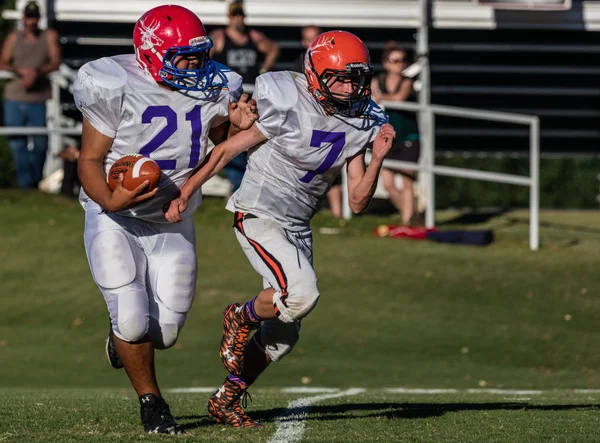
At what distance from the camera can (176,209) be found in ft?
18.2

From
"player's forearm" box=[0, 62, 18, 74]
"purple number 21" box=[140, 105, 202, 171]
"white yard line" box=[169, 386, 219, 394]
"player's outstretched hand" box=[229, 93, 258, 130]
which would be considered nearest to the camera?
"purple number 21" box=[140, 105, 202, 171]

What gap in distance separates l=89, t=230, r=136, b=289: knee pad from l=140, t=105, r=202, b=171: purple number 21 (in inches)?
16.9

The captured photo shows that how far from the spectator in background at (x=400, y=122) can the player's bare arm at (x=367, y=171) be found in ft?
21.9

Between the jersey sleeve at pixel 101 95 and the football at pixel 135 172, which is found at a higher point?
the jersey sleeve at pixel 101 95

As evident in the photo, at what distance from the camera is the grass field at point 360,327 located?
702 centimetres

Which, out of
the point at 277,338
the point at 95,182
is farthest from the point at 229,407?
the point at 95,182

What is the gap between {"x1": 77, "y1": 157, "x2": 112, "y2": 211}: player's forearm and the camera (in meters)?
5.39

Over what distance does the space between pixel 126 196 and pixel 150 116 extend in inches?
17.7

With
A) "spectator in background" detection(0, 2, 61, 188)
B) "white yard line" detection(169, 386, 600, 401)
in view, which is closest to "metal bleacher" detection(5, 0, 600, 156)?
"spectator in background" detection(0, 2, 61, 188)

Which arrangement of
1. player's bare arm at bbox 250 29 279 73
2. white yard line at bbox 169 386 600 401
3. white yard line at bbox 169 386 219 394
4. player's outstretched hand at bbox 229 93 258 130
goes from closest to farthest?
player's outstretched hand at bbox 229 93 258 130 < white yard line at bbox 169 386 600 401 < white yard line at bbox 169 386 219 394 < player's bare arm at bbox 250 29 279 73

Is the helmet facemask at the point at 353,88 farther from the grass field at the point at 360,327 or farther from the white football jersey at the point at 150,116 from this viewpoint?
the grass field at the point at 360,327

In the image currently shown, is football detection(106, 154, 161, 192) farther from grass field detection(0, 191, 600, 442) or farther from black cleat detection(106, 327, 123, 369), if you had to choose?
grass field detection(0, 191, 600, 442)

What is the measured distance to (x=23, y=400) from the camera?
664 centimetres

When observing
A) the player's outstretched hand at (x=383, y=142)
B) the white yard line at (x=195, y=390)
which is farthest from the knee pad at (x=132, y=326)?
the white yard line at (x=195, y=390)
